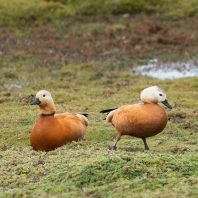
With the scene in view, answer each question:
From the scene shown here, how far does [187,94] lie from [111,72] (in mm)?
4444

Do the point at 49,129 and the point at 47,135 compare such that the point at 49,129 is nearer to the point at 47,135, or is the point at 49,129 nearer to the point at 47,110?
the point at 47,135

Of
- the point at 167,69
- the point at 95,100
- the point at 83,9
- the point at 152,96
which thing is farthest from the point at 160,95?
the point at 83,9

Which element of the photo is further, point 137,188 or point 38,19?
point 38,19

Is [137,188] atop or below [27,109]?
atop

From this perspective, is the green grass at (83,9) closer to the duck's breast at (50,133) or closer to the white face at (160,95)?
the duck's breast at (50,133)

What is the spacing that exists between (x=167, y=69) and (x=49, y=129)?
11.7 meters

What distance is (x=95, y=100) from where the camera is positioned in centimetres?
1554

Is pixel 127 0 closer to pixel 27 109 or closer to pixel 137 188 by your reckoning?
pixel 27 109

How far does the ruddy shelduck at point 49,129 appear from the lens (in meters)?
9.44

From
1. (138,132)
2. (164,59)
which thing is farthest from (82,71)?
(138,132)

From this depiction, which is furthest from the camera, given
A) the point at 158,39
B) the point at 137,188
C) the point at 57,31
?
the point at 57,31

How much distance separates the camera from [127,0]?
2819 cm

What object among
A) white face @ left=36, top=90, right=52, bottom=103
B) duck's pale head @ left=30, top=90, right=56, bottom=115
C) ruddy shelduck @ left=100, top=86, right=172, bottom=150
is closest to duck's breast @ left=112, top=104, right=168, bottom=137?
ruddy shelduck @ left=100, top=86, right=172, bottom=150

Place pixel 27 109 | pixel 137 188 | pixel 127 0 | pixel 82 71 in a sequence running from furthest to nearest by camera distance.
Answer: pixel 127 0 < pixel 82 71 < pixel 27 109 < pixel 137 188
